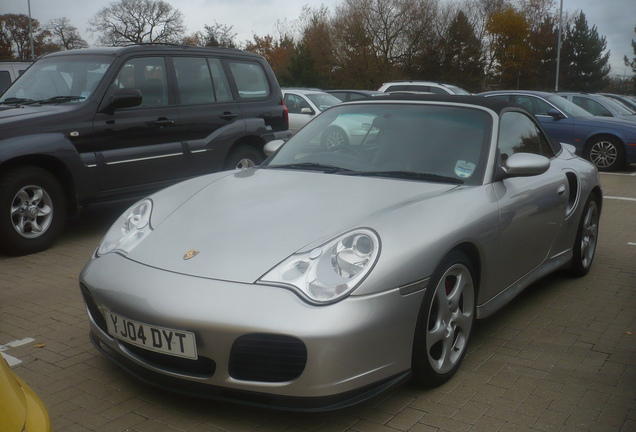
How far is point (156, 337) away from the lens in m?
2.79

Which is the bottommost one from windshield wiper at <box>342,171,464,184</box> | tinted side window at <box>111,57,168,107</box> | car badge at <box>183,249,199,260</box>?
car badge at <box>183,249,199,260</box>

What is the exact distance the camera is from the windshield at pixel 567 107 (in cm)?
1340

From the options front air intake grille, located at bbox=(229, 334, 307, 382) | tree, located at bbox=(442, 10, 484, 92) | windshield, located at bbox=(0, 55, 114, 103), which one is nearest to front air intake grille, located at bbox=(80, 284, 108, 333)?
front air intake grille, located at bbox=(229, 334, 307, 382)

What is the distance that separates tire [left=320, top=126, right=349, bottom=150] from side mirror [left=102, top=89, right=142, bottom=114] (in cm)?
284

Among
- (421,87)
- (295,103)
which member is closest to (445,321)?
(295,103)

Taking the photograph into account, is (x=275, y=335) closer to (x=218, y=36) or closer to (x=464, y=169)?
(x=464, y=169)

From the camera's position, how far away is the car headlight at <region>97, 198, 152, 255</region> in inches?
131

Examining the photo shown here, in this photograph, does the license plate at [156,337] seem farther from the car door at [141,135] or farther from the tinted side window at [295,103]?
the tinted side window at [295,103]

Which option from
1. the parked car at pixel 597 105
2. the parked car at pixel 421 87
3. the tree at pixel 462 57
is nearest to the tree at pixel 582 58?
the tree at pixel 462 57

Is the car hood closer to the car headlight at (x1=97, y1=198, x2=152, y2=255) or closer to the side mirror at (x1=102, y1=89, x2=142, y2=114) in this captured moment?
the car headlight at (x1=97, y1=198, x2=152, y2=255)

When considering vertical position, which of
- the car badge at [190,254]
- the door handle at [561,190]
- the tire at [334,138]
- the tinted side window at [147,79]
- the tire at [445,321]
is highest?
the tinted side window at [147,79]

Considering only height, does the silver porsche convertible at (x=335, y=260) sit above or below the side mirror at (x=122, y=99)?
below

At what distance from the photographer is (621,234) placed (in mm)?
7164

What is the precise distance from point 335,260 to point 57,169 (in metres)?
4.29
